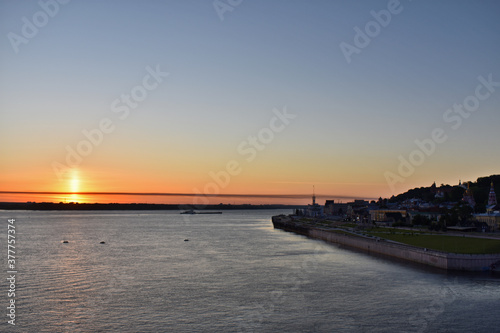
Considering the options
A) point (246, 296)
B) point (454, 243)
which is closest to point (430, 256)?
point (454, 243)

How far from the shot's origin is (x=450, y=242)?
57844mm

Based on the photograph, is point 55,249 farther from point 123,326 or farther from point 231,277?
point 123,326

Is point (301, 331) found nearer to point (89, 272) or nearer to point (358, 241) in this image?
point (89, 272)

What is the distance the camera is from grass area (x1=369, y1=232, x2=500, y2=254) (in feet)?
163

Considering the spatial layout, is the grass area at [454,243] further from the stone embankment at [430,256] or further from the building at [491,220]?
the building at [491,220]

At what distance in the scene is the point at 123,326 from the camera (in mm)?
25703

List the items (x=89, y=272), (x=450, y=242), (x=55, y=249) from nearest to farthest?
(x=89, y=272) < (x=450, y=242) < (x=55, y=249)

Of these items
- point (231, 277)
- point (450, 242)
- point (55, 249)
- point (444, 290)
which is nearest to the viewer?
point (444, 290)

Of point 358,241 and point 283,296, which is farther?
point 358,241

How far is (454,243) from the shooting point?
56.4 m

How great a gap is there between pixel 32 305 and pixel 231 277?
16368 mm

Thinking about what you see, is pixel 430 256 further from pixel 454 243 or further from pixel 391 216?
pixel 391 216

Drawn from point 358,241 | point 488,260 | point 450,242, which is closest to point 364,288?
point 488,260

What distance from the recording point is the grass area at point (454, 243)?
1951 inches
